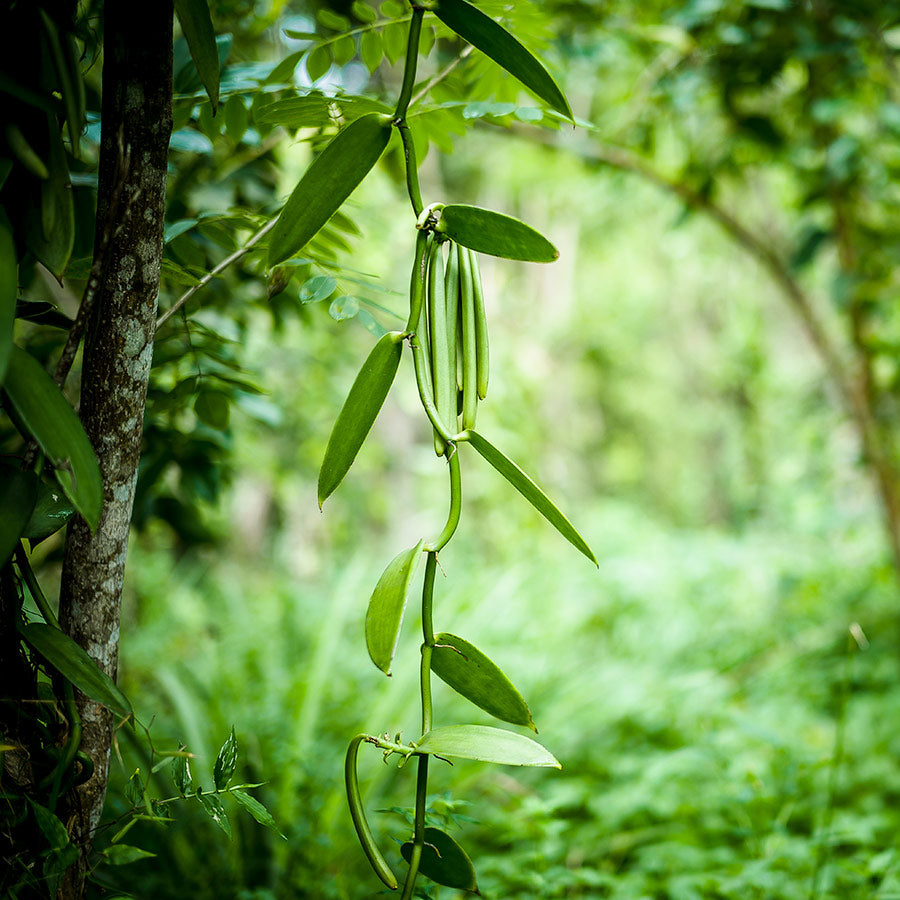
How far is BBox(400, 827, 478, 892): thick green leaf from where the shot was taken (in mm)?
292

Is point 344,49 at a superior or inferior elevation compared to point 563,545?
superior

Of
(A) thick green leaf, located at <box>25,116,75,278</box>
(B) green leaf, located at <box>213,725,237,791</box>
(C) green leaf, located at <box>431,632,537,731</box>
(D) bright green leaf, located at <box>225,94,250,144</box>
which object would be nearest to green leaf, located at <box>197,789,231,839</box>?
(B) green leaf, located at <box>213,725,237,791</box>

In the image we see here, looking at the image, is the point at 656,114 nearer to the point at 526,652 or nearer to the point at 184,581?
the point at 526,652

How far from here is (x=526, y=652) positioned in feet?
5.55

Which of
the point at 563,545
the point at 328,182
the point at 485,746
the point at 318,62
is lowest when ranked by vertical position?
the point at 563,545

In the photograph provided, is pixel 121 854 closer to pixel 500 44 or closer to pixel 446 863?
pixel 446 863

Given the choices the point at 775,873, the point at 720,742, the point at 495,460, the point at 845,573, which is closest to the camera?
the point at 495,460

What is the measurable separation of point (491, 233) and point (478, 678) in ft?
0.59

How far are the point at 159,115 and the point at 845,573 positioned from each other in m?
2.27

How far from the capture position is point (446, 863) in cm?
29

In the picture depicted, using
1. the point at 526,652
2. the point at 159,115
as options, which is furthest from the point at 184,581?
the point at 159,115

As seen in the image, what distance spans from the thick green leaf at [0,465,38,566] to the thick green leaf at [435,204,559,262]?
18cm

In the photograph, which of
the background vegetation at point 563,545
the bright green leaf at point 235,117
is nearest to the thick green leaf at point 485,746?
the background vegetation at point 563,545

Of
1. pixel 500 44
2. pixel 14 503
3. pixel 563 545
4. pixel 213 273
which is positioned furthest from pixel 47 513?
pixel 563 545
